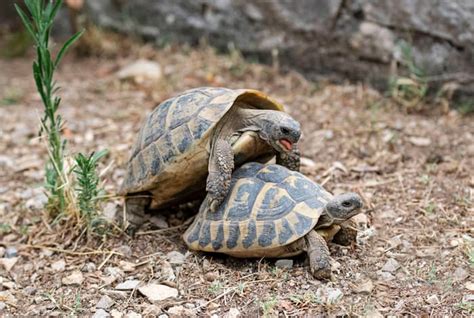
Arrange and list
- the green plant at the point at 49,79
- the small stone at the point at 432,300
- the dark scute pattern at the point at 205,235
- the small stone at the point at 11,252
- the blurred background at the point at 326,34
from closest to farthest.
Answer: the small stone at the point at 432,300
the dark scute pattern at the point at 205,235
the green plant at the point at 49,79
the small stone at the point at 11,252
the blurred background at the point at 326,34

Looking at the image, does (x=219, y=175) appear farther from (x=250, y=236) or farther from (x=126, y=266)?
(x=126, y=266)

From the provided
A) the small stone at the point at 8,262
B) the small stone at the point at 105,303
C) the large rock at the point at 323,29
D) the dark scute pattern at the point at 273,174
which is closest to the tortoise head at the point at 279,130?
the dark scute pattern at the point at 273,174

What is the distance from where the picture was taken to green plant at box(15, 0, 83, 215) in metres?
3.15

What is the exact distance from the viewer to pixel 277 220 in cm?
288

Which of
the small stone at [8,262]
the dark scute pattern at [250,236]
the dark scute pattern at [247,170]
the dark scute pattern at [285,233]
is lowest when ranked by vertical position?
the small stone at [8,262]

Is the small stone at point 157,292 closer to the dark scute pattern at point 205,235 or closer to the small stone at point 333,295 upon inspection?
the dark scute pattern at point 205,235

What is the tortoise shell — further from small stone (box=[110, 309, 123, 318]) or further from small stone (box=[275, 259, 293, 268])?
small stone (box=[110, 309, 123, 318])

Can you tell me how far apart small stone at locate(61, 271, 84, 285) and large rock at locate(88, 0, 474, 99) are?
3.08 metres

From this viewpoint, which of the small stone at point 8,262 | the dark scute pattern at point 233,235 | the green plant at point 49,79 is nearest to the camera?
the dark scute pattern at point 233,235

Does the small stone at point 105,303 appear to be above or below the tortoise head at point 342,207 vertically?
below

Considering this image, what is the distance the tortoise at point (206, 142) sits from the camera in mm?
3100

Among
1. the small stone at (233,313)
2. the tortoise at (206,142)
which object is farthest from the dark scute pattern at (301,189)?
the small stone at (233,313)

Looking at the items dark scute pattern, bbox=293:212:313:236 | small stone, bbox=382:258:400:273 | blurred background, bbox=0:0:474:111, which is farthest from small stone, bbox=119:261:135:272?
blurred background, bbox=0:0:474:111

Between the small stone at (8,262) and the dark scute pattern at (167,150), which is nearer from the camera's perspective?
the dark scute pattern at (167,150)
